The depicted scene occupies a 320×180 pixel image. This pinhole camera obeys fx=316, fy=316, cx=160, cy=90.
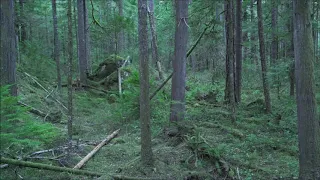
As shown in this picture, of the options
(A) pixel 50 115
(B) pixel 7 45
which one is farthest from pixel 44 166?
(A) pixel 50 115

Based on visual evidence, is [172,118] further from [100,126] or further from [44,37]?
[44,37]

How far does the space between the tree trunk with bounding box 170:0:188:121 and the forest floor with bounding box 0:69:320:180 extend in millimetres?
758

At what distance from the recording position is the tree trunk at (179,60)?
11.4 meters

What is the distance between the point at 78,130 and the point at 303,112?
7.87 m

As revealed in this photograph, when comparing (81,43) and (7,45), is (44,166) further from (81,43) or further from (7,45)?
(81,43)

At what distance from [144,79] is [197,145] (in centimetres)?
258

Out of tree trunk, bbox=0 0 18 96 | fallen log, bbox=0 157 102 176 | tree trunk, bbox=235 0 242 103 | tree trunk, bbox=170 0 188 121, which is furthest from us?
tree trunk, bbox=235 0 242 103

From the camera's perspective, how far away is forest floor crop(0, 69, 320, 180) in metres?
7.59

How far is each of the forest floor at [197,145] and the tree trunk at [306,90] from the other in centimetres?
122

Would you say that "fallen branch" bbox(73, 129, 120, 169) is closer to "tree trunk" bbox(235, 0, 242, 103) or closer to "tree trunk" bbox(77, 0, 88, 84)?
"tree trunk" bbox(235, 0, 242, 103)

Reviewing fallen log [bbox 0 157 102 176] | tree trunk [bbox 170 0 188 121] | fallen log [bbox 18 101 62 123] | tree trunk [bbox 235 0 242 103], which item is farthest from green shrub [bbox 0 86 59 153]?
tree trunk [bbox 235 0 242 103]

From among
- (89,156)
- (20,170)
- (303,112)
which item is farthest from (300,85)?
(20,170)

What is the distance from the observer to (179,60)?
456 inches

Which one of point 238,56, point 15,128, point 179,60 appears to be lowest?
point 15,128
